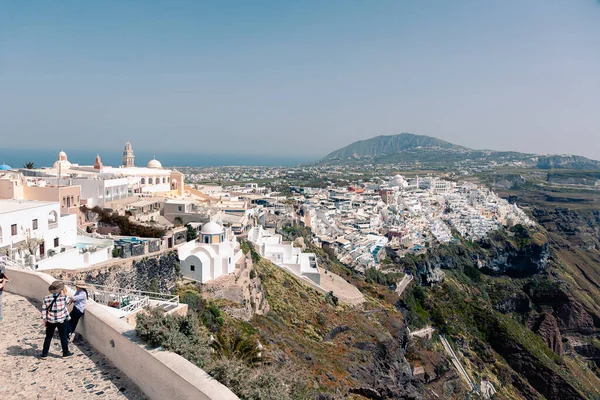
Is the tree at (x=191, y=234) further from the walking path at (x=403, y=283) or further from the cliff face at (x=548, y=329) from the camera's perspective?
the cliff face at (x=548, y=329)

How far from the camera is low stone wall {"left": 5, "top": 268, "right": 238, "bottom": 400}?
412cm

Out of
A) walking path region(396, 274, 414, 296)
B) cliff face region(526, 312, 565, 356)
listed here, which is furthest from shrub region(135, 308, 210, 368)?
cliff face region(526, 312, 565, 356)

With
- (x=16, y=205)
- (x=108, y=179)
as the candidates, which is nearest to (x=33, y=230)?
(x=16, y=205)

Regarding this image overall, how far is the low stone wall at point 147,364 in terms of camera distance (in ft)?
13.5

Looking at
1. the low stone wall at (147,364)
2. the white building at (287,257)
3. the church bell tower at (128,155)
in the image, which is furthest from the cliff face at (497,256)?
the low stone wall at (147,364)

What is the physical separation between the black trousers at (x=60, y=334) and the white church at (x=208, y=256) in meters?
10.4

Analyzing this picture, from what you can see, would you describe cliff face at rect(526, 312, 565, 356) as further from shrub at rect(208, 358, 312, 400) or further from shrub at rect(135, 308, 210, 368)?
shrub at rect(135, 308, 210, 368)

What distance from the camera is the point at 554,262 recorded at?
2244 inches

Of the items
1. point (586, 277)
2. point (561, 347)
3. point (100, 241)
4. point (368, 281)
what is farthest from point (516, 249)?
point (100, 241)

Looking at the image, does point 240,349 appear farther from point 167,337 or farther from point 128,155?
point 128,155

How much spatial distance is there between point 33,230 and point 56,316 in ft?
35.3

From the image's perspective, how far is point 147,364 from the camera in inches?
184

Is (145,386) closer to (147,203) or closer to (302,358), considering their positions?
(302,358)

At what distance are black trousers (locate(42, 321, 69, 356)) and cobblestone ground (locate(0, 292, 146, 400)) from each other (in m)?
0.12
